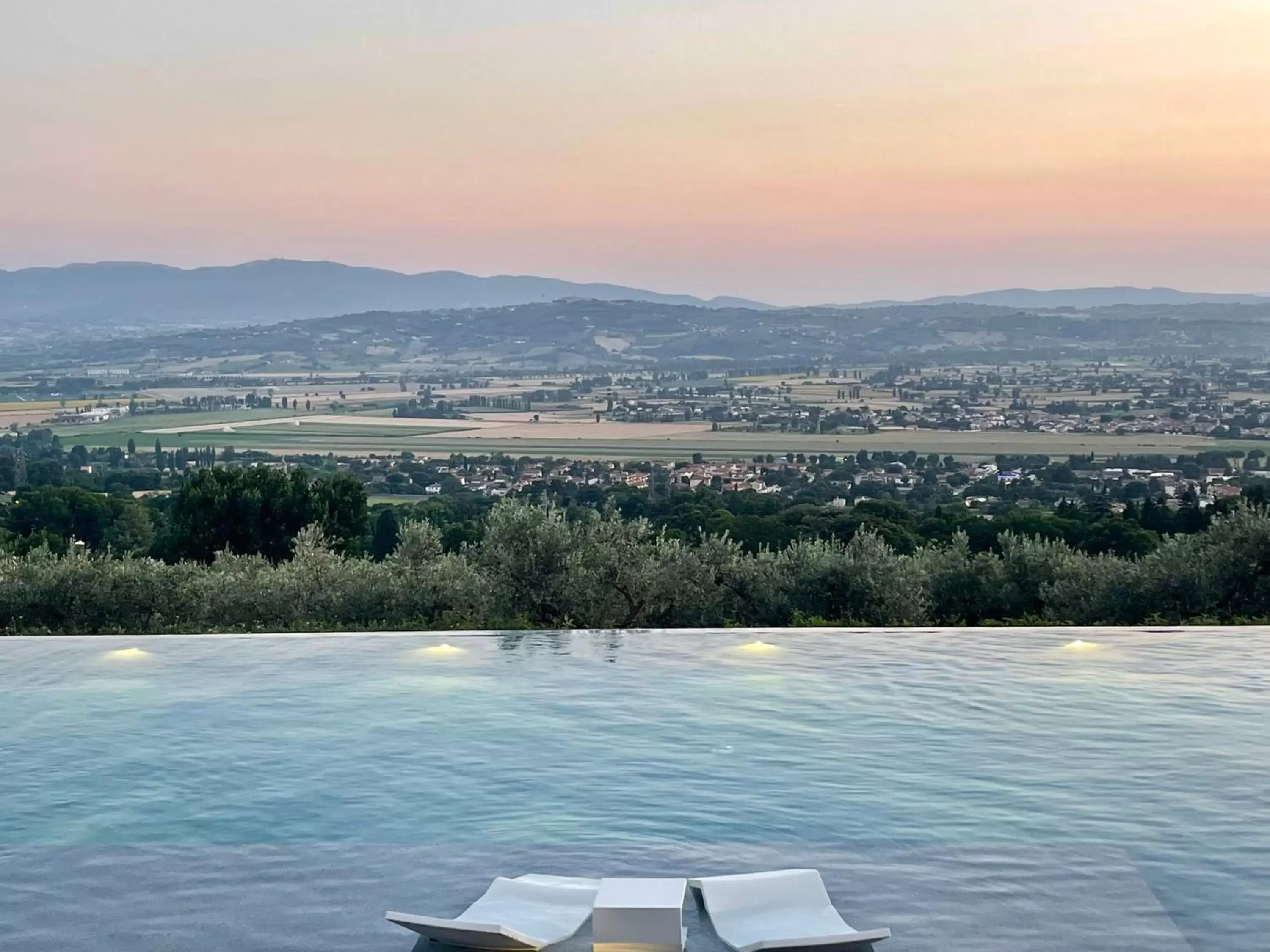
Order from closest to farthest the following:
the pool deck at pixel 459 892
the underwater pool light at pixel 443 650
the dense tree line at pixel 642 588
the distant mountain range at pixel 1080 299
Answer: the pool deck at pixel 459 892 → the underwater pool light at pixel 443 650 → the dense tree line at pixel 642 588 → the distant mountain range at pixel 1080 299

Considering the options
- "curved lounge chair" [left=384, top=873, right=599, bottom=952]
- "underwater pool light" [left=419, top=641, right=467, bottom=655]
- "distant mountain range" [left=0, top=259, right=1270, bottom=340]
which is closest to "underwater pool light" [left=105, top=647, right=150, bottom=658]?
"underwater pool light" [left=419, top=641, right=467, bottom=655]

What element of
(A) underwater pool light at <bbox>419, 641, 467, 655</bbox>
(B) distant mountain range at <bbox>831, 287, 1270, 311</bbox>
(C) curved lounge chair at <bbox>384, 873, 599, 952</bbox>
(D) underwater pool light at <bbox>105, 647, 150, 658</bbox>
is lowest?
(D) underwater pool light at <bbox>105, 647, 150, 658</bbox>

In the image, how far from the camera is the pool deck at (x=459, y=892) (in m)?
5.79

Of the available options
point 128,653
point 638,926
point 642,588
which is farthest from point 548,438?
point 638,926

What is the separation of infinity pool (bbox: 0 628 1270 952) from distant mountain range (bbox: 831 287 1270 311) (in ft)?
343

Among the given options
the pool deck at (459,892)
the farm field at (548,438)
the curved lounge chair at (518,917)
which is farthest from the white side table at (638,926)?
the farm field at (548,438)

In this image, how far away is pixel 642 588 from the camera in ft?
51.1

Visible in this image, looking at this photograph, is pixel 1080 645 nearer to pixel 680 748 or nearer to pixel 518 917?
pixel 680 748

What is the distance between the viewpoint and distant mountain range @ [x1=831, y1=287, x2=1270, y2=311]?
112m

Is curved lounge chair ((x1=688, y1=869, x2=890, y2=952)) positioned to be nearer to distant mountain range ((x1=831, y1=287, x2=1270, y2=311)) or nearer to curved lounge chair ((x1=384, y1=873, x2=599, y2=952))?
curved lounge chair ((x1=384, y1=873, x2=599, y2=952))

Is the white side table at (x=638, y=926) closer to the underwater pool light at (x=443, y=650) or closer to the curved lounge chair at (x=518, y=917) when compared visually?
the curved lounge chair at (x=518, y=917)

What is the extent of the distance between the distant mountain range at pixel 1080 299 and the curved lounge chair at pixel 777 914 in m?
110

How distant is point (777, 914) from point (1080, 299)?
122m

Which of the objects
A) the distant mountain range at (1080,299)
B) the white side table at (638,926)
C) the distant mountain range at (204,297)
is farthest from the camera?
the distant mountain range at (204,297)
